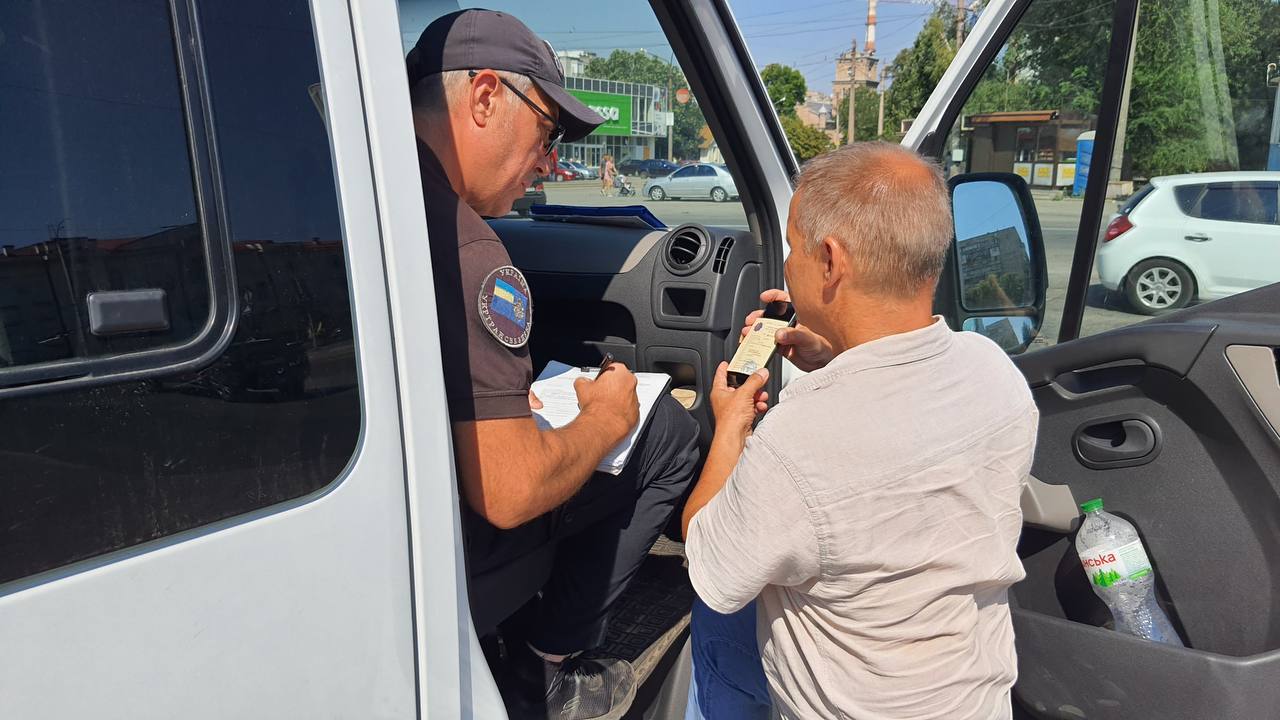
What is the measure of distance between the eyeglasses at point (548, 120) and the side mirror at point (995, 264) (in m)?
1.11

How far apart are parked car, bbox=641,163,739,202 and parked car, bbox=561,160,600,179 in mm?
237

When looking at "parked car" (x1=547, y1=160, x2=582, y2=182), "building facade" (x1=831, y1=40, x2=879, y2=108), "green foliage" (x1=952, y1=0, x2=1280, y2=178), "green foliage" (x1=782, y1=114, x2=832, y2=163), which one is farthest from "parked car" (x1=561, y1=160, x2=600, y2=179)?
"building facade" (x1=831, y1=40, x2=879, y2=108)

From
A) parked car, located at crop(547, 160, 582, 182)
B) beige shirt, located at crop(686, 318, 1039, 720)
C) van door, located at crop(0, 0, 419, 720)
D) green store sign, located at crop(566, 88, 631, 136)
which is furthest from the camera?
parked car, located at crop(547, 160, 582, 182)

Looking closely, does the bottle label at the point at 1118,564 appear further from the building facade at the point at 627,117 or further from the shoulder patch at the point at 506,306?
the building facade at the point at 627,117

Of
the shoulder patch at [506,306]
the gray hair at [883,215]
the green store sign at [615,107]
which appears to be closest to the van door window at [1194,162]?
the gray hair at [883,215]

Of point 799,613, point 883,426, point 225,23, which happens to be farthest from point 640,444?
point 225,23

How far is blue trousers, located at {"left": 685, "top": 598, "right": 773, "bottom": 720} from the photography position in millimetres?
1904

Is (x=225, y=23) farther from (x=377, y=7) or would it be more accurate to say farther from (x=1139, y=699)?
(x=1139, y=699)

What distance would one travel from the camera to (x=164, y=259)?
104cm

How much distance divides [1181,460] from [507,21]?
1631 millimetres

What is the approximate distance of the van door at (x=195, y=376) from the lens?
3.08 ft

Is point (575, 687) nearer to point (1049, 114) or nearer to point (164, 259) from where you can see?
point (164, 259)

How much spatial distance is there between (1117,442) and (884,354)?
0.95m

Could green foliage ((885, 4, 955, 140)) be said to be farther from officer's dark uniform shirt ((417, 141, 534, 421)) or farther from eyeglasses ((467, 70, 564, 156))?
officer's dark uniform shirt ((417, 141, 534, 421))
